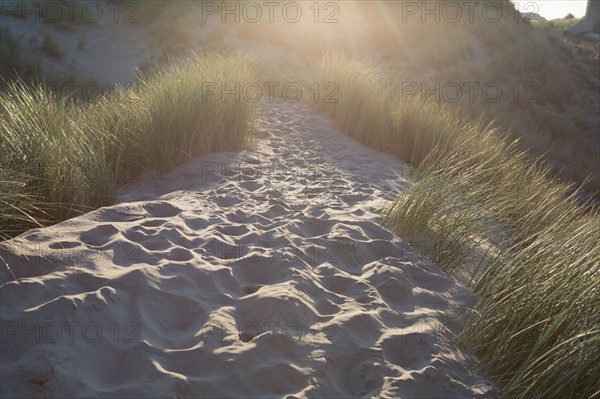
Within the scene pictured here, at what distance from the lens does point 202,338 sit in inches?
104

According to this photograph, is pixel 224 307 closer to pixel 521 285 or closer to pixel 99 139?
pixel 521 285

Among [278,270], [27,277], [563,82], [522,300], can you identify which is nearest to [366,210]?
[278,270]

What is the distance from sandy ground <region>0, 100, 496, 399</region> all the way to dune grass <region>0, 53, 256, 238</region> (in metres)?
0.29

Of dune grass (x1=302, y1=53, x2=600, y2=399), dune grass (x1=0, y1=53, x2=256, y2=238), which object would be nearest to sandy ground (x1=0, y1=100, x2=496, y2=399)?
dune grass (x1=302, y1=53, x2=600, y2=399)

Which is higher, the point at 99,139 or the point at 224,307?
the point at 99,139

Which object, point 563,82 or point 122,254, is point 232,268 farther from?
point 563,82

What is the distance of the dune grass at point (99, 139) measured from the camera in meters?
3.72

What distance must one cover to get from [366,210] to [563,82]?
1253cm

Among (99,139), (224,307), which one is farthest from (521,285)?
(99,139)

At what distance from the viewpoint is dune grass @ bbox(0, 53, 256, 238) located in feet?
12.2

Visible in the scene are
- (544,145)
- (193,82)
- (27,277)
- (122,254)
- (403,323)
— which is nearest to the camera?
(27,277)

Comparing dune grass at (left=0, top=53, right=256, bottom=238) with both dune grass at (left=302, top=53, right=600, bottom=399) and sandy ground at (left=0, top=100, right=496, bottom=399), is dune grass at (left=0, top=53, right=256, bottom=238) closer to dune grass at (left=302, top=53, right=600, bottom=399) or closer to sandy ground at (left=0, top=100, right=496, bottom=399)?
sandy ground at (left=0, top=100, right=496, bottom=399)

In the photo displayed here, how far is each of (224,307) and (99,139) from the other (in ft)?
8.72

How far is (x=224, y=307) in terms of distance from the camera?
9.66 ft
